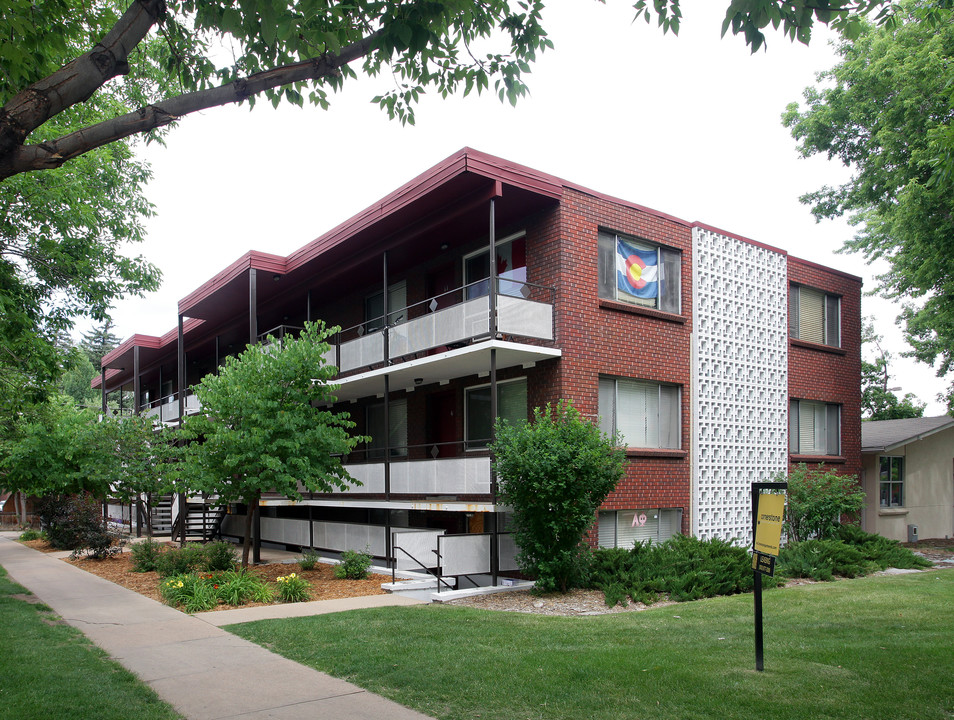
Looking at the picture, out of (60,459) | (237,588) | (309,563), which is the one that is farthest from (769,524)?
(60,459)

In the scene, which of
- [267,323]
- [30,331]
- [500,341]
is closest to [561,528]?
[500,341]

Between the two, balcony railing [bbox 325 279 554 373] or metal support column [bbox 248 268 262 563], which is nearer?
balcony railing [bbox 325 279 554 373]

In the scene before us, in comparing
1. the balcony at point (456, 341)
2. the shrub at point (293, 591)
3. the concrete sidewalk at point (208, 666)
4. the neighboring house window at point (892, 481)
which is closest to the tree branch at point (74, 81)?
the concrete sidewalk at point (208, 666)

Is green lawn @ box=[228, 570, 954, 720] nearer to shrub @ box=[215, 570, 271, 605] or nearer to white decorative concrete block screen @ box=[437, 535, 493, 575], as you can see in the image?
white decorative concrete block screen @ box=[437, 535, 493, 575]

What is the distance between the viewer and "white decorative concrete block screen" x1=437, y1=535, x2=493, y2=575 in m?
14.2

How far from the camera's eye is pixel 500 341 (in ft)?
49.1

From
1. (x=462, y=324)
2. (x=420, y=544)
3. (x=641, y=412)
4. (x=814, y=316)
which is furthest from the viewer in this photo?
(x=814, y=316)

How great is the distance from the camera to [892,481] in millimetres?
24594

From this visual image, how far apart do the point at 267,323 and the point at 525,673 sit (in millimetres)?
22801

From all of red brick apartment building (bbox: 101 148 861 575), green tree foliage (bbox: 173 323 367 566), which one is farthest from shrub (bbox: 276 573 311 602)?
green tree foliage (bbox: 173 323 367 566)

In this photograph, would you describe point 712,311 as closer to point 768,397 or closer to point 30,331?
point 768,397

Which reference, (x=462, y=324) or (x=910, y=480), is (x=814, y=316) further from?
(x=462, y=324)

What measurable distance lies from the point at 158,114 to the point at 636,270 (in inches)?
522

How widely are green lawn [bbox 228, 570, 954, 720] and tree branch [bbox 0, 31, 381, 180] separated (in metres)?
5.06
